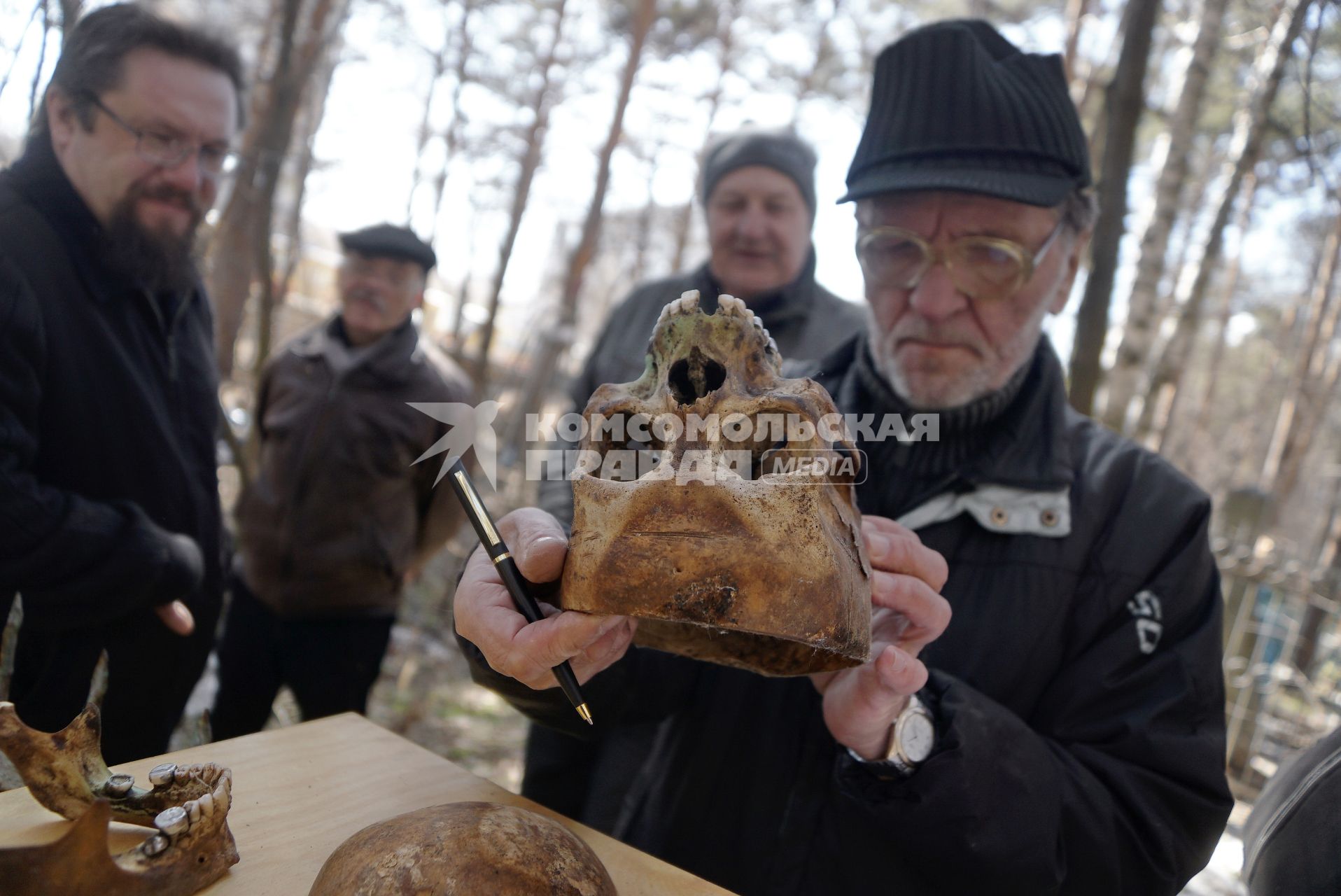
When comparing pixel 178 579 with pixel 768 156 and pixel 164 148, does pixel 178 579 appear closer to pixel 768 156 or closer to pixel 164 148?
pixel 164 148

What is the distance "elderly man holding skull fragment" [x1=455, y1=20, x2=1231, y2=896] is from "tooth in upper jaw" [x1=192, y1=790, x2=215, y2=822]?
0.46 meters

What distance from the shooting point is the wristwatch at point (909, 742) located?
1.70 meters

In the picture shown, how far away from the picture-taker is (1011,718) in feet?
5.75

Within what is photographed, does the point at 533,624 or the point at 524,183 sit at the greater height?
the point at 524,183

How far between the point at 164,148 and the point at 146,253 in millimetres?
372

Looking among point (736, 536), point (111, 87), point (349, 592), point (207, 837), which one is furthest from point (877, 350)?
point (349, 592)

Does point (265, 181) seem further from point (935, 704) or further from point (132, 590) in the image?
point (935, 704)

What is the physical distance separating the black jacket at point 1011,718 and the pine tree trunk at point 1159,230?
4.46 metres

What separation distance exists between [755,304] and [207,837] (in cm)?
304

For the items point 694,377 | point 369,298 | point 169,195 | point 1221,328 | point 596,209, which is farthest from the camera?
point 1221,328

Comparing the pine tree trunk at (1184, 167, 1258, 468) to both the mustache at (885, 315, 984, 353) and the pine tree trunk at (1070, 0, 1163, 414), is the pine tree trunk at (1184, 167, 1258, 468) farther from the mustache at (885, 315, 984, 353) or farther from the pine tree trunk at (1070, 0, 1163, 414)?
the mustache at (885, 315, 984, 353)

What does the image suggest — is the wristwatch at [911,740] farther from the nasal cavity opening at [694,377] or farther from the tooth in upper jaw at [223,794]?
the tooth in upper jaw at [223,794]

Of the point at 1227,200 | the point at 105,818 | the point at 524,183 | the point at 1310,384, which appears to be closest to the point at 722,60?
the point at 524,183

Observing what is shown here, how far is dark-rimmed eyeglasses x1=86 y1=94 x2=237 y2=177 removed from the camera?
2.63m
